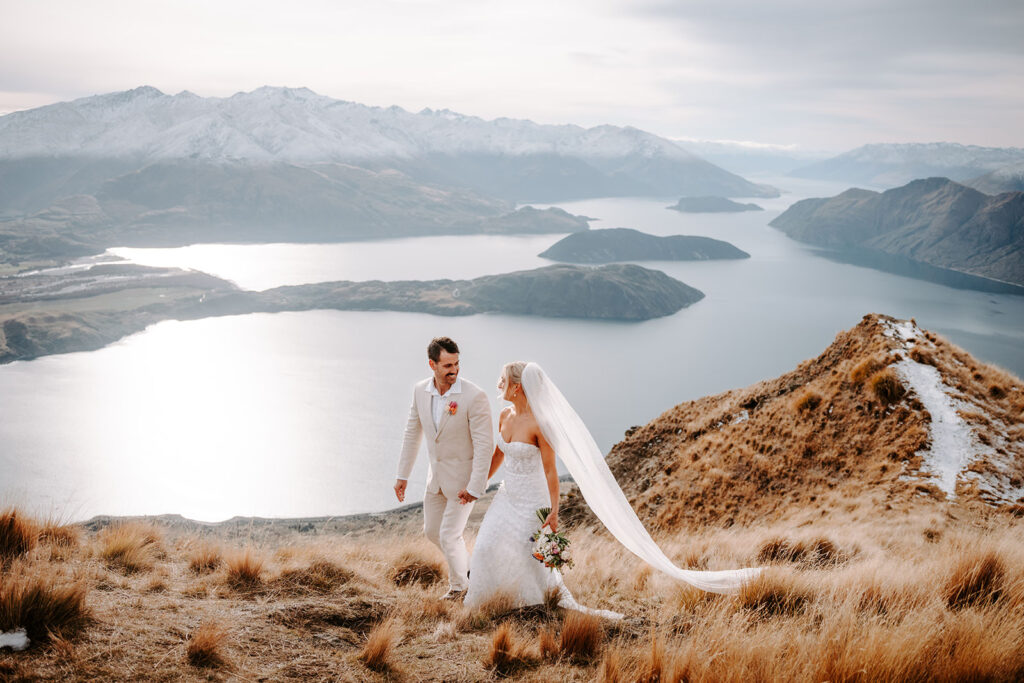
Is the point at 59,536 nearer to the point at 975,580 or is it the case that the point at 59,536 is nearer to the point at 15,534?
the point at 15,534

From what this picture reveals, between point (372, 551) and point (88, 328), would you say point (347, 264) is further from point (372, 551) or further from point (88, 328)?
point (372, 551)

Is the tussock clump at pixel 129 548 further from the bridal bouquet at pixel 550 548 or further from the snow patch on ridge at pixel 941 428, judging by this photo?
the snow patch on ridge at pixel 941 428

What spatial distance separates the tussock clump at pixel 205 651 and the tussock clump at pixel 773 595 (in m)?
3.43

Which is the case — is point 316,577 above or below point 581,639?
below

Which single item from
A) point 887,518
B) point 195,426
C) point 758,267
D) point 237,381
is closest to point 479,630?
point 887,518

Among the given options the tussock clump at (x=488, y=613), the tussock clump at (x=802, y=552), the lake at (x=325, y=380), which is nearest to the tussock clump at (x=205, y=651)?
the tussock clump at (x=488, y=613)

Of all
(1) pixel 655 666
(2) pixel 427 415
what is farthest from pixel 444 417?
(1) pixel 655 666

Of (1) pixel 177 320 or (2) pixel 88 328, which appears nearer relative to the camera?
(2) pixel 88 328

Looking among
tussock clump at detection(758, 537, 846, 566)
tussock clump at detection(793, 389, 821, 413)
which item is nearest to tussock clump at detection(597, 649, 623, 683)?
tussock clump at detection(758, 537, 846, 566)

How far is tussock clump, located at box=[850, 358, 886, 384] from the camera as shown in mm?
11703

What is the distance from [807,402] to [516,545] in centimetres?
912

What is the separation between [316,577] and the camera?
18.3 feet

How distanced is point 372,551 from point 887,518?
5.96 metres

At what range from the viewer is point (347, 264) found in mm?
195875
